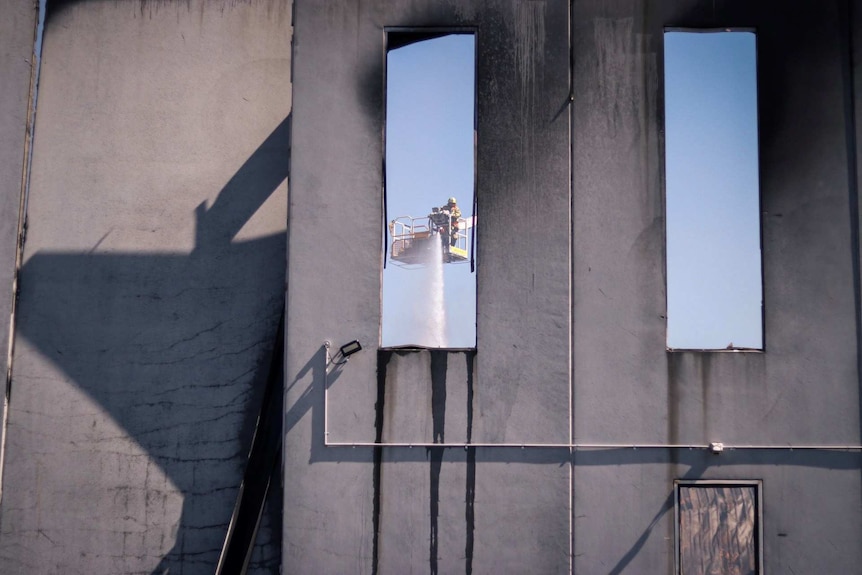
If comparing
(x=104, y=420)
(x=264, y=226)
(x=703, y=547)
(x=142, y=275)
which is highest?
(x=264, y=226)

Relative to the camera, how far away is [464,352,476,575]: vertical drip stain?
278 inches

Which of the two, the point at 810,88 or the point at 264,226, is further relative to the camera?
the point at 264,226

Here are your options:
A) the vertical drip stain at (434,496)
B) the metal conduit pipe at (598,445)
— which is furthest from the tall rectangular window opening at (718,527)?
the vertical drip stain at (434,496)

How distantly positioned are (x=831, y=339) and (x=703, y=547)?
2.20m

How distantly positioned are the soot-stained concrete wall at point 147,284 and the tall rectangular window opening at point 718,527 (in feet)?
13.0

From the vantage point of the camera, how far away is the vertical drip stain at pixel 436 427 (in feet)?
23.2

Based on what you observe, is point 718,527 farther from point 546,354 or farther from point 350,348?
A: point 350,348

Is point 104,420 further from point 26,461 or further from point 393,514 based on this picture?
point 393,514

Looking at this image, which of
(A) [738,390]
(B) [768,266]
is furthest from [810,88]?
(A) [738,390]

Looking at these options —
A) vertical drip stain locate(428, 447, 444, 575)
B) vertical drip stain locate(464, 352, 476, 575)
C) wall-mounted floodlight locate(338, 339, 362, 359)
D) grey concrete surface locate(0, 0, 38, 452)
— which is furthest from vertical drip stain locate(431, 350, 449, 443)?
grey concrete surface locate(0, 0, 38, 452)

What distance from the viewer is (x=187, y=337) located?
848cm

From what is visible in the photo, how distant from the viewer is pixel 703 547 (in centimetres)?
Result: 714

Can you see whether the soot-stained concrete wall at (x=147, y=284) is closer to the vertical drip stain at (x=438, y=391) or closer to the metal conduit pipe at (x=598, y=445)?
the metal conduit pipe at (x=598, y=445)

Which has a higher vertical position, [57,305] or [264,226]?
[264,226]
